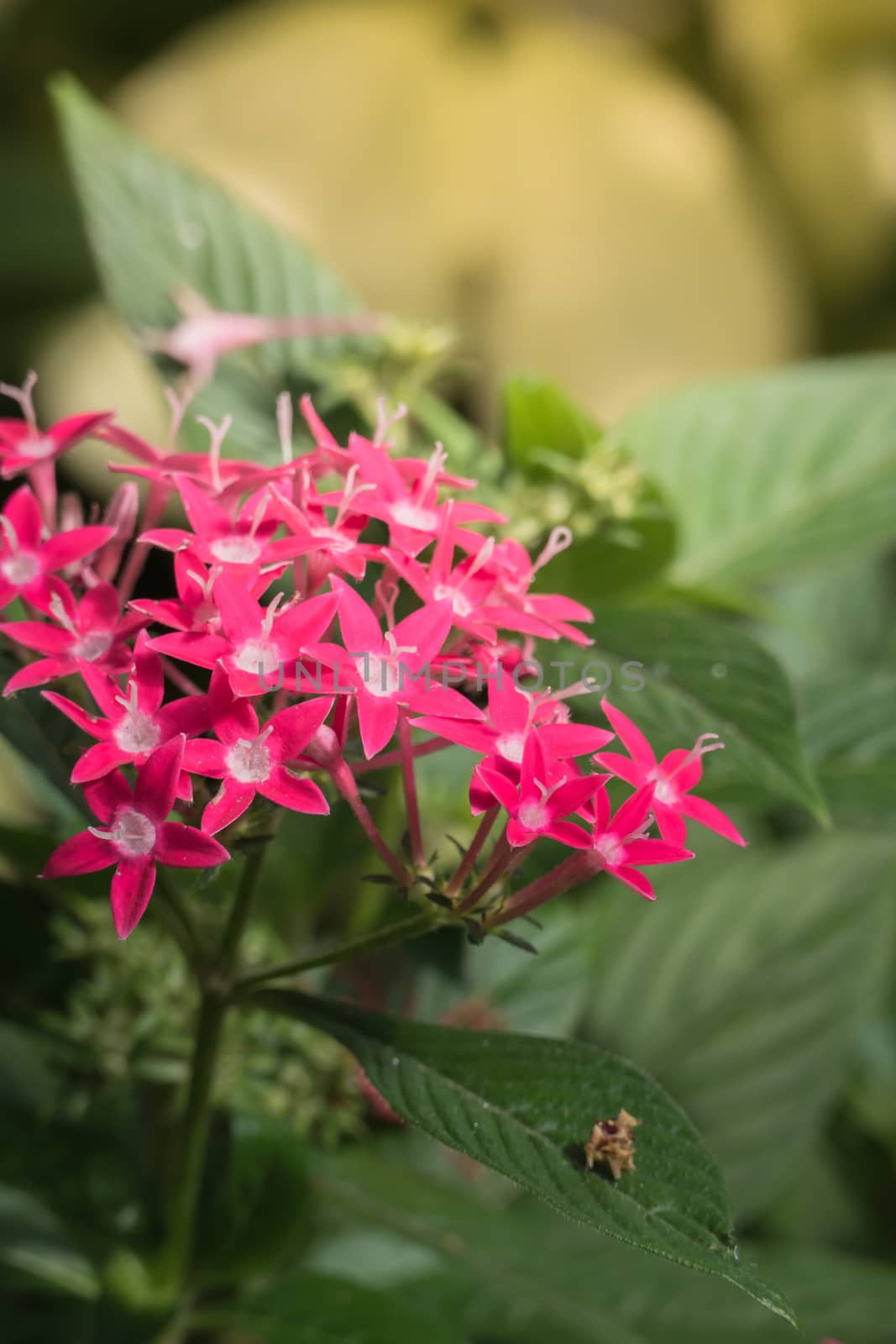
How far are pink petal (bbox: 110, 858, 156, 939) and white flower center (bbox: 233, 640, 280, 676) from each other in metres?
0.06

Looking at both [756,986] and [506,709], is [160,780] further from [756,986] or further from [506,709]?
[756,986]

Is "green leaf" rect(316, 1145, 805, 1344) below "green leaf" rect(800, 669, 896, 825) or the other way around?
below

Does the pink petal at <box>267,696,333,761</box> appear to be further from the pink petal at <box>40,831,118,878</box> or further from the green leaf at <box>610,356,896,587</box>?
the green leaf at <box>610,356,896,587</box>

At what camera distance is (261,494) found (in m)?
0.41

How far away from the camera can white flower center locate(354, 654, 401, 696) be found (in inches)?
14.7

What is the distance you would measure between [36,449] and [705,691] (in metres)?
0.29

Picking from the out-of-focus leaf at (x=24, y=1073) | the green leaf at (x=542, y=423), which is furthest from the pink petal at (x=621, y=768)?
the out-of-focus leaf at (x=24, y=1073)

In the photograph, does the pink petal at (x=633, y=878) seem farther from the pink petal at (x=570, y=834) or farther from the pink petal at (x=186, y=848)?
the pink petal at (x=186, y=848)

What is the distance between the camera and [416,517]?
1.41 ft

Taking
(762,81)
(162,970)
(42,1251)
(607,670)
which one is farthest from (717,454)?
(762,81)

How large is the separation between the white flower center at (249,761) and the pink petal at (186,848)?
0.02 metres

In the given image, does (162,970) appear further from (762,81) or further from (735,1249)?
(762,81)

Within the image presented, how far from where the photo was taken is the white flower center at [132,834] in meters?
0.36

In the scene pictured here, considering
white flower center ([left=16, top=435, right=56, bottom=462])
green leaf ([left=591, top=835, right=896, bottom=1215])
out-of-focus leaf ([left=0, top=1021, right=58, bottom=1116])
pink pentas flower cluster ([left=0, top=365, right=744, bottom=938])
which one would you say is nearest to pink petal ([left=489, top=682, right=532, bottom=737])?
pink pentas flower cluster ([left=0, top=365, right=744, bottom=938])
